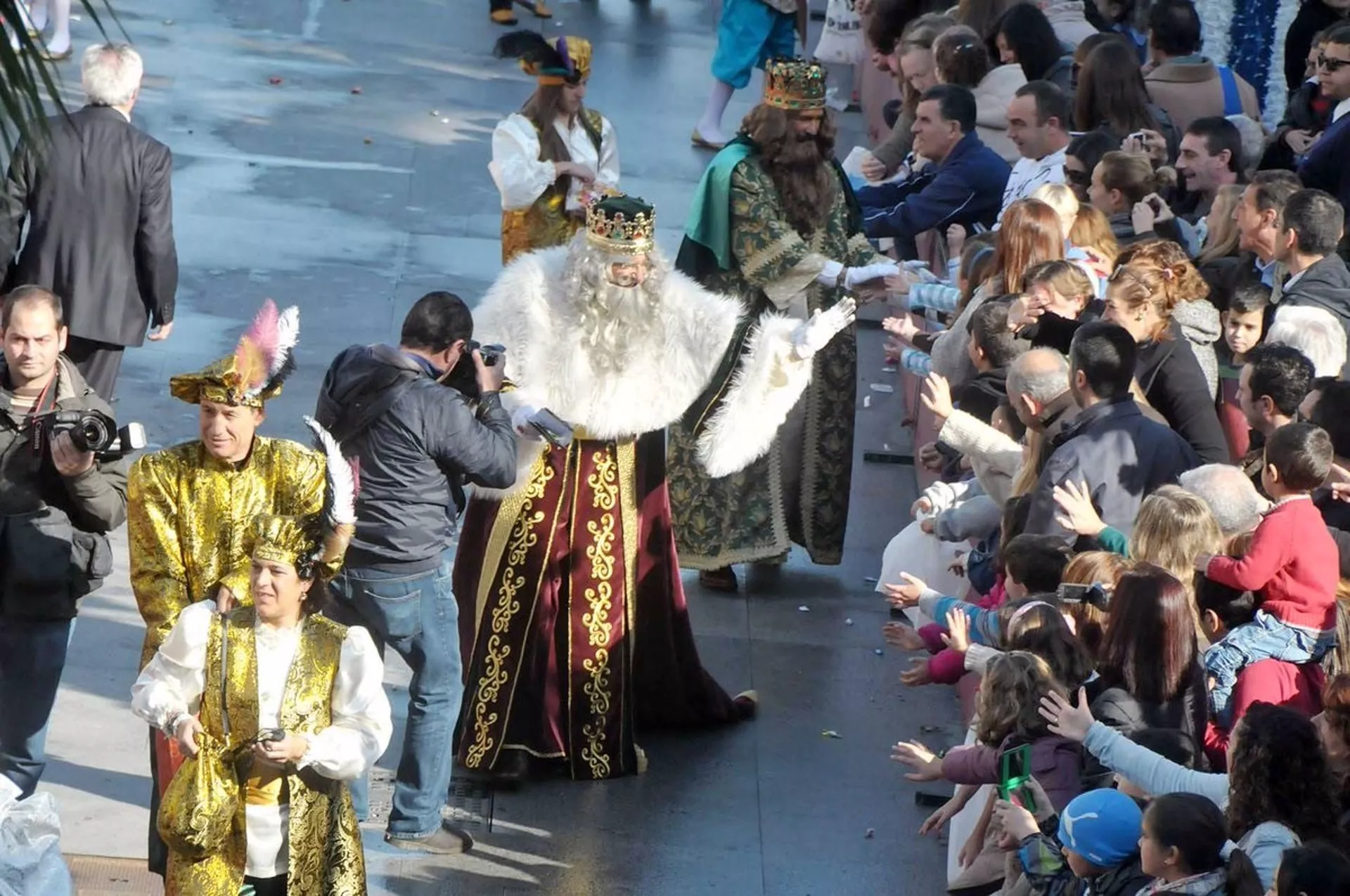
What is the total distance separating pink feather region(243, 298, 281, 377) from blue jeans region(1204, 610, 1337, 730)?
2.50 m

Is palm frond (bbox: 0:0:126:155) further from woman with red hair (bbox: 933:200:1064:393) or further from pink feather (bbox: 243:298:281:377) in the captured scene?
woman with red hair (bbox: 933:200:1064:393)

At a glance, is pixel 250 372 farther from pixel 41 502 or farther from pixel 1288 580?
pixel 1288 580

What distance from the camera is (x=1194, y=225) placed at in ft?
28.2

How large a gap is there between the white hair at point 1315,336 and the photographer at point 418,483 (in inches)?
97.3

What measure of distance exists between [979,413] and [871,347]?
444 cm

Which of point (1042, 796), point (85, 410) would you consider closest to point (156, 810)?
point (85, 410)

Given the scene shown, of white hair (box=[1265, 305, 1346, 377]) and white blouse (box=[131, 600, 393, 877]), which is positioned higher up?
white hair (box=[1265, 305, 1346, 377])

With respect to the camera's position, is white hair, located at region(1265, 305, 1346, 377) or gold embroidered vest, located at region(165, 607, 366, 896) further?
white hair, located at region(1265, 305, 1346, 377)

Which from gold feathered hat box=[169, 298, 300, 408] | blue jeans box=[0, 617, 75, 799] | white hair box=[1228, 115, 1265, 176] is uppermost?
white hair box=[1228, 115, 1265, 176]

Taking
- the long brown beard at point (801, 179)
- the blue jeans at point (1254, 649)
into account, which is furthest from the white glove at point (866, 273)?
the blue jeans at point (1254, 649)

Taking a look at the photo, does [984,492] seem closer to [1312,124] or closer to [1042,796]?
[1042,796]

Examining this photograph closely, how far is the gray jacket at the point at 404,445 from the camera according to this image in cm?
603

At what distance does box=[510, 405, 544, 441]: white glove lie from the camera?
21.5 feet

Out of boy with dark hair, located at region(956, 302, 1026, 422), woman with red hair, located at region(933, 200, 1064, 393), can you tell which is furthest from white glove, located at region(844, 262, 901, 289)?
boy with dark hair, located at region(956, 302, 1026, 422)
